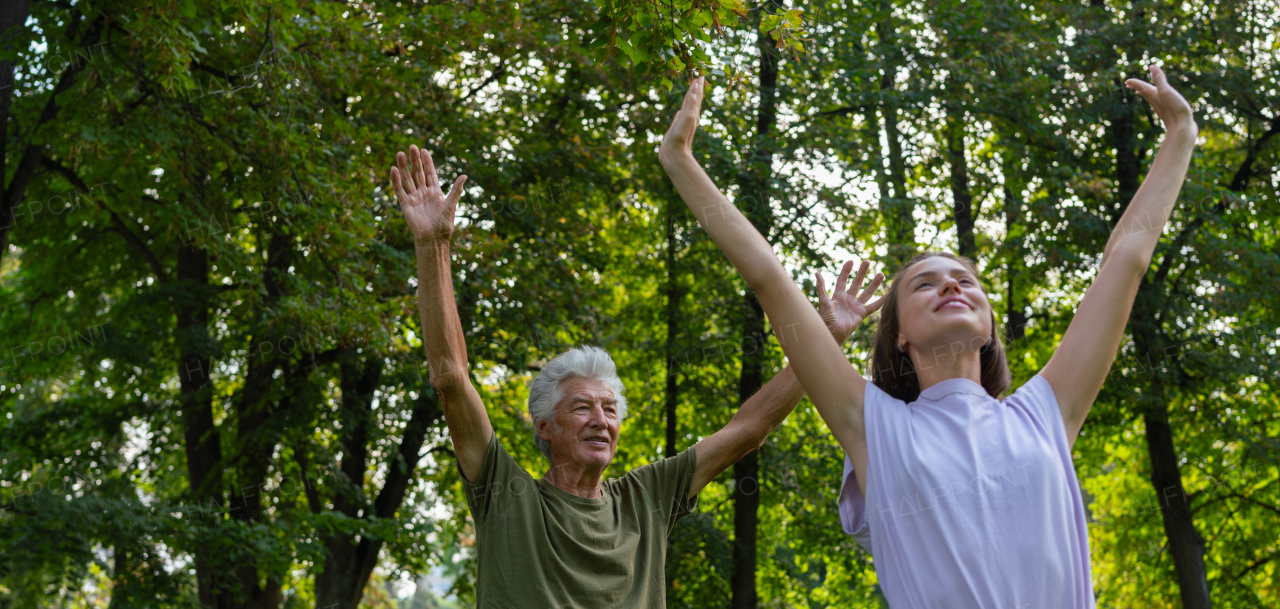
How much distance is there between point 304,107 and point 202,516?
12.3ft

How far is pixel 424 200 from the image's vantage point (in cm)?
291

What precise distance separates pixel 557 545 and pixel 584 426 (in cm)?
43

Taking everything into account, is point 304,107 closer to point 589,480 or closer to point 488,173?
point 488,173

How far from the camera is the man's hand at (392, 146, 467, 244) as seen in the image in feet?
9.12

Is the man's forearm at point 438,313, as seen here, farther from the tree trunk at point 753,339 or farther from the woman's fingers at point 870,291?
the tree trunk at point 753,339

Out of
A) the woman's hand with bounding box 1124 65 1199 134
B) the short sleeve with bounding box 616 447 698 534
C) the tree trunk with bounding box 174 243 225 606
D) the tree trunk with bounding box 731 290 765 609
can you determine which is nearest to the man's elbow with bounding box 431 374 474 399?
the short sleeve with bounding box 616 447 698 534

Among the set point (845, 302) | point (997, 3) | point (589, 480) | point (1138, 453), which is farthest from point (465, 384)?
point (1138, 453)

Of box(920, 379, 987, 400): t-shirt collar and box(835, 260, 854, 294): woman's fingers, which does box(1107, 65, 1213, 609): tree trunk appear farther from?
box(920, 379, 987, 400): t-shirt collar

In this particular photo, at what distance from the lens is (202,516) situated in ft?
30.2

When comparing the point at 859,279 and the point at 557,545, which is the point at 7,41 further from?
the point at 859,279

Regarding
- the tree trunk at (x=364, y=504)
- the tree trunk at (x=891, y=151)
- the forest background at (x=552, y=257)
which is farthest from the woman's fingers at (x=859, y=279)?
the tree trunk at (x=364, y=504)

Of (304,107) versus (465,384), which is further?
(304,107)

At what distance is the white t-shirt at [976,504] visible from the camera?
1656 millimetres

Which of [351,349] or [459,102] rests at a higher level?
[459,102]
